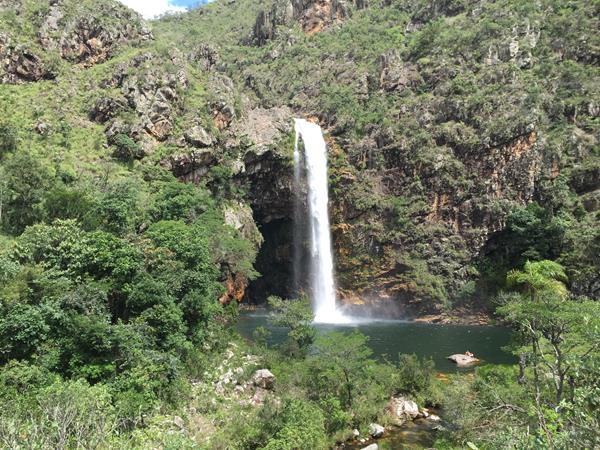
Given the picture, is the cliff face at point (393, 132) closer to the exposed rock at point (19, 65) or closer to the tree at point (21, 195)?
the exposed rock at point (19, 65)

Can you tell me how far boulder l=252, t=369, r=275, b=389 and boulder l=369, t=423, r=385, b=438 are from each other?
16.6 feet

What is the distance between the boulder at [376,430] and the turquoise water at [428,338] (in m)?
8.27

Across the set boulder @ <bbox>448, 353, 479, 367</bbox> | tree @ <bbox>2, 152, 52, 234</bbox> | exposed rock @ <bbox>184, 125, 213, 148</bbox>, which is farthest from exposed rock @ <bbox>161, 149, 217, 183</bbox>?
boulder @ <bbox>448, 353, 479, 367</bbox>

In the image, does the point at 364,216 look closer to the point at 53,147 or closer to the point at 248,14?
the point at 53,147

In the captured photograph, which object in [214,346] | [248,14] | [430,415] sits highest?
[248,14]

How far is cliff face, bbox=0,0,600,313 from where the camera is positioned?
136ft

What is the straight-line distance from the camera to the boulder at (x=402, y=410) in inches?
732

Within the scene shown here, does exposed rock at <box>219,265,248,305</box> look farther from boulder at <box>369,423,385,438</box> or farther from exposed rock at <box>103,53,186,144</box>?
boulder at <box>369,423,385,438</box>

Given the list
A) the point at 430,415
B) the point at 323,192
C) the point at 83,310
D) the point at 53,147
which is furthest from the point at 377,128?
the point at 83,310

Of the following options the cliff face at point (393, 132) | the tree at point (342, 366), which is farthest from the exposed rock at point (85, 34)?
the tree at point (342, 366)

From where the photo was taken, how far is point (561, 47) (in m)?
54.0

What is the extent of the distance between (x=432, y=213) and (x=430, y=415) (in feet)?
111

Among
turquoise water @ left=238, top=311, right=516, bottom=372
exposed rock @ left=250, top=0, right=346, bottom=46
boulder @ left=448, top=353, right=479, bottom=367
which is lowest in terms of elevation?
turquoise water @ left=238, top=311, right=516, bottom=372

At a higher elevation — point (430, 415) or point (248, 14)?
point (248, 14)
